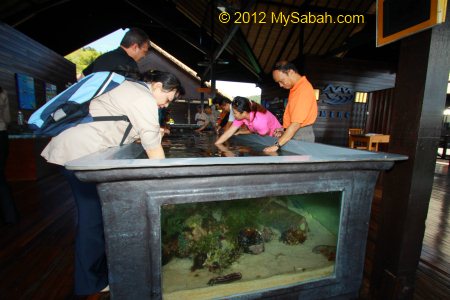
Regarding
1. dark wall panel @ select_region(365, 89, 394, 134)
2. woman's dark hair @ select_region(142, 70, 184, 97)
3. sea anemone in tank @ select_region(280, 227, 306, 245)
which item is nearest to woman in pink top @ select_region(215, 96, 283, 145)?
woman's dark hair @ select_region(142, 70, 184, 97)

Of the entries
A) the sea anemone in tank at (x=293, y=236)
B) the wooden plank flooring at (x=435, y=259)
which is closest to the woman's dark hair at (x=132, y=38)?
the sea anemone in tank at (x=293, y=236)

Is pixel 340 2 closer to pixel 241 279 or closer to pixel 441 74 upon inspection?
pixel 441 74

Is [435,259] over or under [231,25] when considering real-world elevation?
under

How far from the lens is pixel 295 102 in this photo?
236 centimetres

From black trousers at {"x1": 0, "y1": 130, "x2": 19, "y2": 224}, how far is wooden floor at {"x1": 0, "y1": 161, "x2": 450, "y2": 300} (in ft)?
0.35

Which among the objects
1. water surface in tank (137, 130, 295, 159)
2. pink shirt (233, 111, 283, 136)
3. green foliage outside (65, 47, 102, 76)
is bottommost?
water surface in tank (137, 130, 295, 159)

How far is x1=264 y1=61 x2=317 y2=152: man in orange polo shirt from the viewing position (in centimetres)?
230

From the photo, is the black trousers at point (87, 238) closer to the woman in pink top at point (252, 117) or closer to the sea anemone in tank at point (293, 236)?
the sea anemone in tank at point (293, 236)

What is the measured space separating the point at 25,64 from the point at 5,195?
13.8 ft

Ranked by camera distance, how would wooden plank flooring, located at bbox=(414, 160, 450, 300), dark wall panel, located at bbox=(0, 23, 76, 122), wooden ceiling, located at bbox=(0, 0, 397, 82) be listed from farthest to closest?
wooden ceiling, located at bbox=(0, 0, 397, 82)
dark wall panel, located at bbox=(0, 23, 76, 122)
wooden plank flooring, located at bbox=(414, 160, 450, 300)

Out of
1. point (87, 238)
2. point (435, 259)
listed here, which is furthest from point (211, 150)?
point (435, 259)

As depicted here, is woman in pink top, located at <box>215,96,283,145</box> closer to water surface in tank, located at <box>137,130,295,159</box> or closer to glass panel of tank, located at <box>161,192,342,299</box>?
water surface in tank, located at <box>137,130,295,159</box>

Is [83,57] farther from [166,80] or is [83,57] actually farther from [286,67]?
[166,80]

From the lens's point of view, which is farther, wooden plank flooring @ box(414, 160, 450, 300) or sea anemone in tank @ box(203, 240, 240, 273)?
wooden plank flooring @ box(414, 160, 450, 300)
